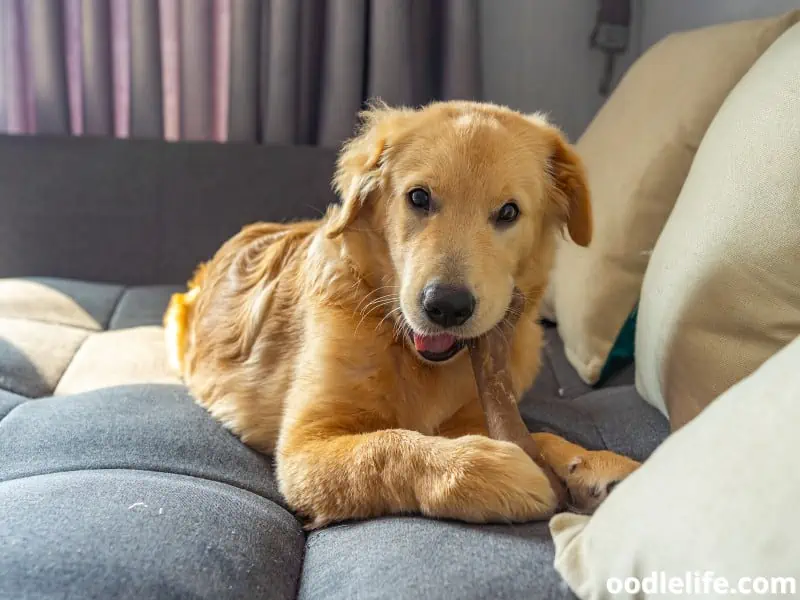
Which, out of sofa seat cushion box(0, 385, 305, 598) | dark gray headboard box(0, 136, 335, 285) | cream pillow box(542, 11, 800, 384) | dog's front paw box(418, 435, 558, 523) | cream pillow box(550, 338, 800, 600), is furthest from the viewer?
dark gray headboard box(0, 136, 335, 285)

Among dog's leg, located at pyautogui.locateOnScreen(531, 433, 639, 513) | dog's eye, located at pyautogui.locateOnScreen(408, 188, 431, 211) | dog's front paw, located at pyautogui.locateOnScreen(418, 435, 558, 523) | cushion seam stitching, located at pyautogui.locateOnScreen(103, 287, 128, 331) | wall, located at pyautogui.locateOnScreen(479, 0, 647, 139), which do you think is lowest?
cushion seam stitching, located at pyautogui.locateOnScreen(103, 287, 128, 331)

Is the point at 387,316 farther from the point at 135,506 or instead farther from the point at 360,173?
the point at 135,506

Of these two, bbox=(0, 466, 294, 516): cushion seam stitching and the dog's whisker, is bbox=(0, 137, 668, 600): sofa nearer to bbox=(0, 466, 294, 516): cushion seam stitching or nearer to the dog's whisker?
bbox=(0, 466, 294, 516): cushion seam stitching

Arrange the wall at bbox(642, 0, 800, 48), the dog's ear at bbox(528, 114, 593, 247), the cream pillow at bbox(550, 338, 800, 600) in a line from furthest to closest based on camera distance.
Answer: the wall at bbox(642, 0, 800, 48) < the dog's ear at bbox(528, 114, 593, 247) < the cream pillow at bbox(550, 338, 800, 600)

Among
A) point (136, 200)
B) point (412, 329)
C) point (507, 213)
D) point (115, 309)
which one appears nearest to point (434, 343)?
point (412, 329)

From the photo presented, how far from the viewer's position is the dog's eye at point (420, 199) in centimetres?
138

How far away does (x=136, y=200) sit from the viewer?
2.76m

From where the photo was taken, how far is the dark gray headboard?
273 cm

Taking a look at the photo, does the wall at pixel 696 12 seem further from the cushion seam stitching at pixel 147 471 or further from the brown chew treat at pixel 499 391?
the cushion seam stitching at pixel 147 471

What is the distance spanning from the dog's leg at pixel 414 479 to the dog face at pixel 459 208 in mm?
224

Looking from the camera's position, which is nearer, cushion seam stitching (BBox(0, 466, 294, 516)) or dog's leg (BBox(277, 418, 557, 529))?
dog's leg (BBox(277, 418, 557, 529))

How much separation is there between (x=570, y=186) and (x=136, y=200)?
1.80 meters

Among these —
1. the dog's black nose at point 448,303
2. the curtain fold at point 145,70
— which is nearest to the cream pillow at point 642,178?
the dog's black nose at point 448,303

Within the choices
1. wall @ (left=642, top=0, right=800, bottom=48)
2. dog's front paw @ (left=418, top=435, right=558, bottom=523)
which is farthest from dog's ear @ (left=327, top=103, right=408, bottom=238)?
wall @ (left=642, top=0, right=800, bottom=48)
